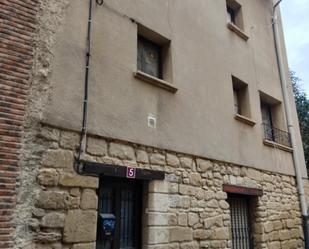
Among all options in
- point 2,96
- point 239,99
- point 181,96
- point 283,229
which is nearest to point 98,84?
point 2,96

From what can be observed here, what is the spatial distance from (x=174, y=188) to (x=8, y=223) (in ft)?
8.42

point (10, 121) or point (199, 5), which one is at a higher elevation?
point (199, 5)

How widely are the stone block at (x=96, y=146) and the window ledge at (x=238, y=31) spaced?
16.1 feet

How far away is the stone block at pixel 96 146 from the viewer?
4172 mm

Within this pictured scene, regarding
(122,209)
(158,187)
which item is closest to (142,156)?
(158,187)

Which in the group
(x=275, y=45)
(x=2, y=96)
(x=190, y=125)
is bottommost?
(x=2, y=96)

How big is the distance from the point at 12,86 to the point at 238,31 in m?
5.99

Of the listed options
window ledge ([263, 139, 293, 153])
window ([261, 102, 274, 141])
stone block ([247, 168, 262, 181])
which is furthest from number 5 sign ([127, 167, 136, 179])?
window ([261, 102, 274, 141])

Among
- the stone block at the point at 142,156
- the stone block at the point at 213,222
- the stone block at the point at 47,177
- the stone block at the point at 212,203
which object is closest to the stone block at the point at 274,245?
the stone block at the point at 213,222

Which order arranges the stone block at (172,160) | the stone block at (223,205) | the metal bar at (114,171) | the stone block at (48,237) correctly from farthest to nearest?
1. the stone block at (223,205)
2. the stone block at (172,160)
3. the metal bar at (114,171)
4. the stone block at (48,237)

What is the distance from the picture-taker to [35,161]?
11.8 feet

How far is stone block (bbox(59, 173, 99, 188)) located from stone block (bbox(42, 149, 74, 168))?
13 centimetres

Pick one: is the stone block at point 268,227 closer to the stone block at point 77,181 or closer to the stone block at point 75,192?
the stone block at point 77,181

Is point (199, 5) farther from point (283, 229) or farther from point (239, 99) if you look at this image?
point (283, 229)
